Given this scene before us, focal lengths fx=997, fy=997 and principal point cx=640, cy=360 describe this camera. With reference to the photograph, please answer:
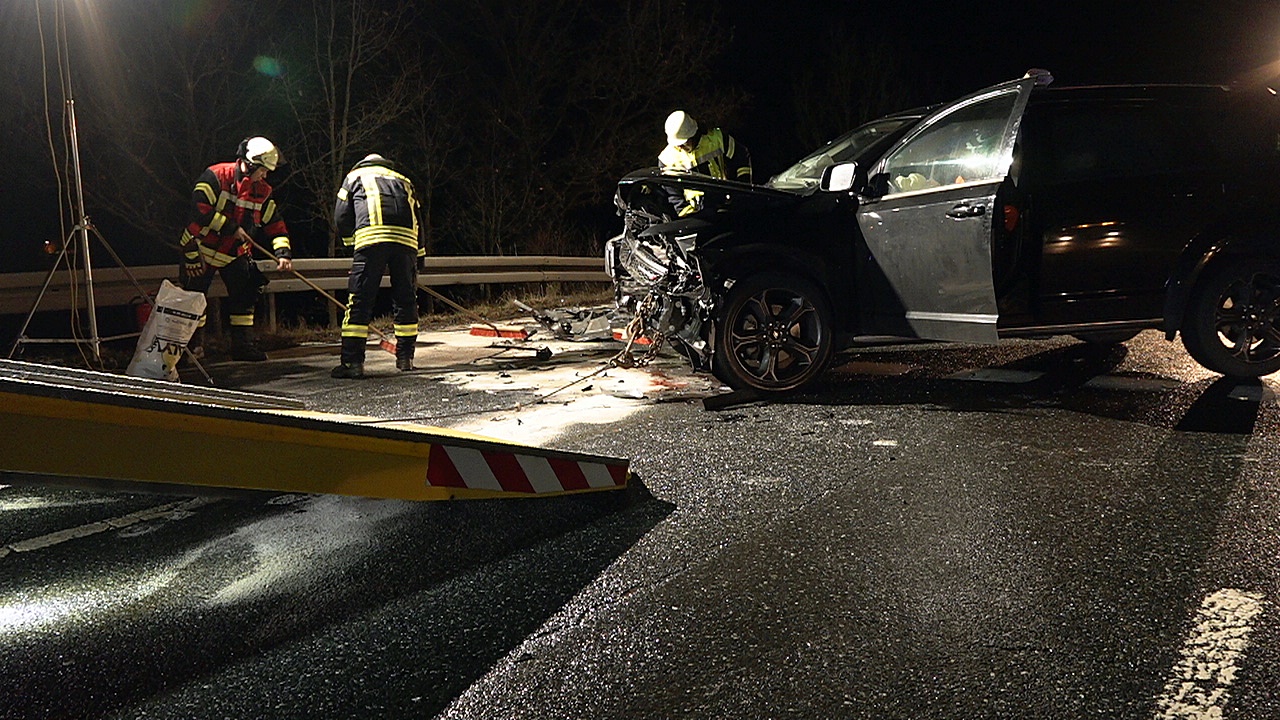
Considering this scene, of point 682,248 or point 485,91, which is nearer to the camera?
point 682,248

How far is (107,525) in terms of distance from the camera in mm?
4117

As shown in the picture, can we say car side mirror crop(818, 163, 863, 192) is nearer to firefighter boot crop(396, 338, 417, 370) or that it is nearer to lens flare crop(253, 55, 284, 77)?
firefighter boot crop(396, 338, 417, 370)

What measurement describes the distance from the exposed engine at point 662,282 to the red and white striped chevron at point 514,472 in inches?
95.3

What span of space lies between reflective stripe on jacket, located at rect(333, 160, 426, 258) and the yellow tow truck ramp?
13.3 ft

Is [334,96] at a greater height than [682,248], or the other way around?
[334,96]

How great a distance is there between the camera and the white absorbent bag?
24.3 feet

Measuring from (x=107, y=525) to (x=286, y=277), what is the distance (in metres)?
7.27

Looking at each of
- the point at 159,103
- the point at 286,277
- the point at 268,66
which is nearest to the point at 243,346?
the point at 286,277

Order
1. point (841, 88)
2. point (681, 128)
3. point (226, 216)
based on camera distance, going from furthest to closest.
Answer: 1. point (841, 88)
2. point (681, 128)
3. point (226, 216)

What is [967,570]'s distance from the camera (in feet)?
11.2

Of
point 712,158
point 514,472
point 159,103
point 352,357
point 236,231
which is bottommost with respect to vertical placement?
point 514,472

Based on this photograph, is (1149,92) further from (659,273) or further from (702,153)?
(702,153)

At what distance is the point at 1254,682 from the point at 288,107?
15.6m

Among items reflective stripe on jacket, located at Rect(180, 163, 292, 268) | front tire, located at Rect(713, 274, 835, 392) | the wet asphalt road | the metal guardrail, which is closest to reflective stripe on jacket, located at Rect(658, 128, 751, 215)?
the metal guardrail
